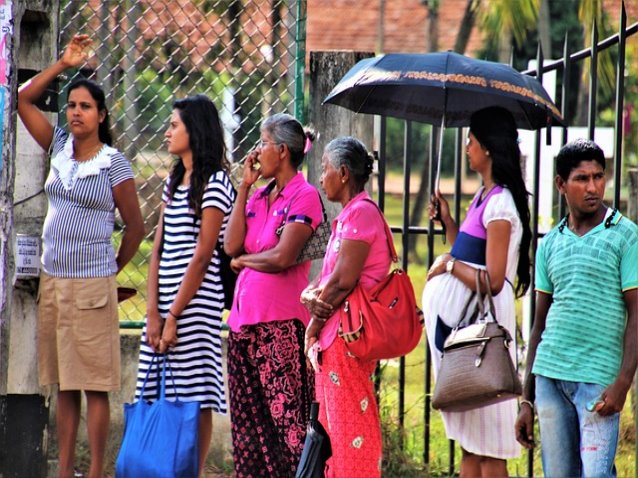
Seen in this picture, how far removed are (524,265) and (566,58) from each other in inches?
75.1

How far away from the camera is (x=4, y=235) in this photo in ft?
14.7

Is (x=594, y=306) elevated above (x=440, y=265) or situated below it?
below

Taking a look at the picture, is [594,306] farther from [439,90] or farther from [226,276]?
[226,276]

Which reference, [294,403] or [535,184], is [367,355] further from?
[535,184]

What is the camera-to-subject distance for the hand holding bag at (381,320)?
16.9 feet

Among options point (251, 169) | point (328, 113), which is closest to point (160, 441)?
point (251, 169)

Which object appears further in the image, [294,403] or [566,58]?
[566,58]

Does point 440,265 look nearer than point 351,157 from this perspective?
Yes

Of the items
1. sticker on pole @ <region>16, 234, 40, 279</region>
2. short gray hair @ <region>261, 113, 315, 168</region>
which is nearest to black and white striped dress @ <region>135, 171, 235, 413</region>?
short gray hair @ <region>261, 113, 315, 168</region>

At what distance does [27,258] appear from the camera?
575cm

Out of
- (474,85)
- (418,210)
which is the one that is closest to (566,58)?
(474,85)

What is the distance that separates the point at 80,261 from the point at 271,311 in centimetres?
95

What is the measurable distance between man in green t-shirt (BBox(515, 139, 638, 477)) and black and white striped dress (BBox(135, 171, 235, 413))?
1.63m

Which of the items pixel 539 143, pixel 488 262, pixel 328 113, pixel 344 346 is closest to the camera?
pixel 488 262
